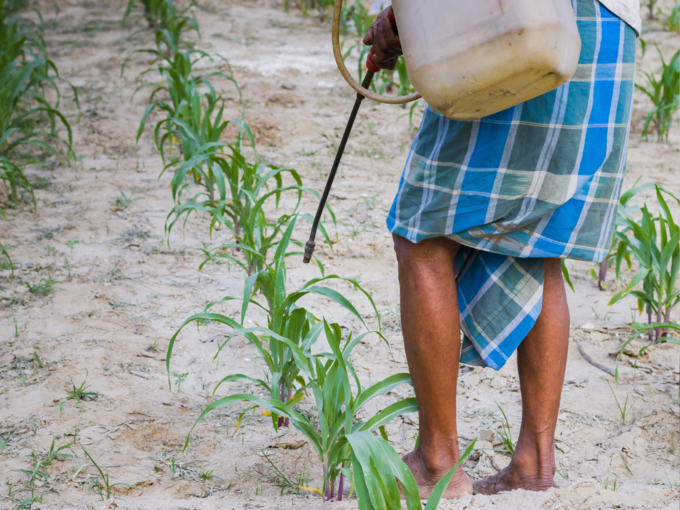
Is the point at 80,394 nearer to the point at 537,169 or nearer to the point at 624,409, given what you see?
the point at 537,169

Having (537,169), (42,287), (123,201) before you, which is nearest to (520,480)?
(537,169)

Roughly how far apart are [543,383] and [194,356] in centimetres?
111

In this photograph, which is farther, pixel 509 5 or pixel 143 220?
pixel 143 220

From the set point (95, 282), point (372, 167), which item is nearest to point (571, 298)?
point (372, 167)

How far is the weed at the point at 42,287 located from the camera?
2.30 m

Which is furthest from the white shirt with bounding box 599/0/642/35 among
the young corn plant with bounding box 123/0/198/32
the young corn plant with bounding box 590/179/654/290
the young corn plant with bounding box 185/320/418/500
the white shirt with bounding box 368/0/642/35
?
the young corn plant with bounding box 123/0/198/32

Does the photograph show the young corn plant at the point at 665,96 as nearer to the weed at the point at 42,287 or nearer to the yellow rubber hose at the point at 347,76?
the yellow rubber hose at the point at 347,76

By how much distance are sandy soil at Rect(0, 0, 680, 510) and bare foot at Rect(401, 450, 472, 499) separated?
0.16 feet

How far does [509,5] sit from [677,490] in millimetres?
1023

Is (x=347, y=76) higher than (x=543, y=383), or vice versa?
(x=347, y=76)

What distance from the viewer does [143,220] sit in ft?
9.52

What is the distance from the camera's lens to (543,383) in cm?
138

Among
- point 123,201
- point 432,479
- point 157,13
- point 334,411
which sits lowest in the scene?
point 432,479

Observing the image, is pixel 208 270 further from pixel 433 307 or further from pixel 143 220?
pixel 433 307
